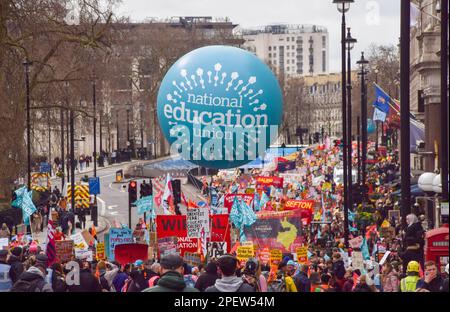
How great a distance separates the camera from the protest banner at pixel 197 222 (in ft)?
78.6

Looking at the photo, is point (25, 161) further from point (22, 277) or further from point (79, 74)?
point (22, 277)

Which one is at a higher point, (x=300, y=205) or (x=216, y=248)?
(x=300, y=205)

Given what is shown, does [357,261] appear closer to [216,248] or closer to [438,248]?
[438,248]

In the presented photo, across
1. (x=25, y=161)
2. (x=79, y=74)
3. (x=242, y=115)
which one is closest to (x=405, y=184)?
(x=242, y=115)

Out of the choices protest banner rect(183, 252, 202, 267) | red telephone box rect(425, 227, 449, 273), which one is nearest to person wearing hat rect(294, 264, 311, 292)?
red telephone box rect(425, 227, 449, 273)

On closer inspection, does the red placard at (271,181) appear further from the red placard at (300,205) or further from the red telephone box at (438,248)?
the red telephone box at (438,248)

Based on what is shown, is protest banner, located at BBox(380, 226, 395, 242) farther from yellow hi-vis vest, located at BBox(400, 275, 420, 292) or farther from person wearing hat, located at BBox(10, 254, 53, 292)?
person wearing hat, located at BBox(10, 254, 53, 292)

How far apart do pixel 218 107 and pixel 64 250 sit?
27.4ft

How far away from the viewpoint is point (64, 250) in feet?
67.2

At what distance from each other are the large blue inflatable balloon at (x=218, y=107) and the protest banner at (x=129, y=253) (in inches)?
361

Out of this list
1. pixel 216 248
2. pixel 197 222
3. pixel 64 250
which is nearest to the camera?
pixel 64 250

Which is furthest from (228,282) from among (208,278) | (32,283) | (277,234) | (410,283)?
(277,234)

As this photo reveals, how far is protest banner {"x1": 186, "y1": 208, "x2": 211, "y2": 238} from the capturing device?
24.0 meters
